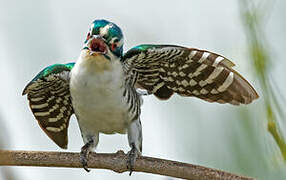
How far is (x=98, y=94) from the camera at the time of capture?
3465 mm

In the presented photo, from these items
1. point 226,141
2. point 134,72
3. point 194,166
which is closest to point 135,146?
point 134,72

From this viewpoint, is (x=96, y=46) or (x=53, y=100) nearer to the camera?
(x=96, y=46)

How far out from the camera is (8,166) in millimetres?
1166

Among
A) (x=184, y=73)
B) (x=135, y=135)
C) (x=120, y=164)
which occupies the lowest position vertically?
(x=135, y=135)

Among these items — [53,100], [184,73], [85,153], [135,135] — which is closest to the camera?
[85,153]

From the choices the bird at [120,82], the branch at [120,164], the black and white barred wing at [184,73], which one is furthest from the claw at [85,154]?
the black and white barred wing at [184,73]

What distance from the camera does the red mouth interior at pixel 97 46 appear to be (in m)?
3.37

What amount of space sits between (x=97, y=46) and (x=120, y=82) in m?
0.31

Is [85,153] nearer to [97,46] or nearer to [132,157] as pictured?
[132,157]

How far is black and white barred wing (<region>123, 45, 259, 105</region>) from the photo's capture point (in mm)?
3480

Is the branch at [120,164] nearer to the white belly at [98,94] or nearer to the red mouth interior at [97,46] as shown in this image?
the white belly at [98,94]

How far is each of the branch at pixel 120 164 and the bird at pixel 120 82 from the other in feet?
0.63

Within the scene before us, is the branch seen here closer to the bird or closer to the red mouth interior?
the bird

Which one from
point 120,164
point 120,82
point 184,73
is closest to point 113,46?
point 120,82
